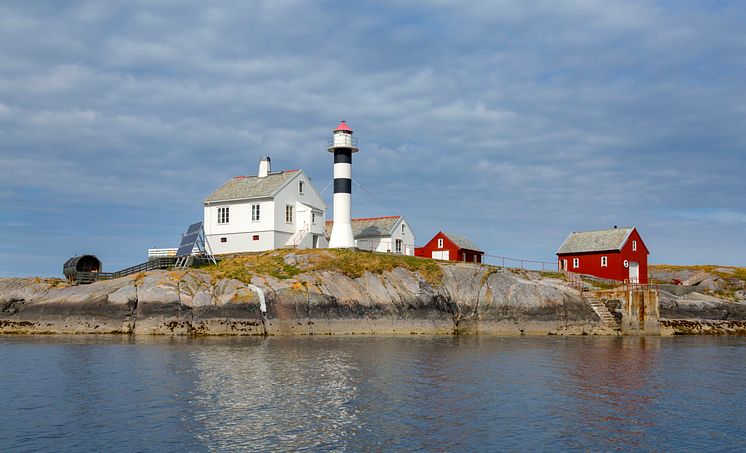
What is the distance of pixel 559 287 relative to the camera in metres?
58.8

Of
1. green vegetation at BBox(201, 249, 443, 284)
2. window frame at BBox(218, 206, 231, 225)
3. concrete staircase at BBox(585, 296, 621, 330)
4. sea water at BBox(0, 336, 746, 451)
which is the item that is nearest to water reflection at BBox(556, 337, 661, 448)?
sea water at BBox(0, 336, 746, 451)

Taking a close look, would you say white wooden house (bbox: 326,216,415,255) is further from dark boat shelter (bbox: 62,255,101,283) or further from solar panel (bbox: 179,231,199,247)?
dark boat shelter (bbox: 62,255,101,283)

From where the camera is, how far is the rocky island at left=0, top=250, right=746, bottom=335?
49875 mm

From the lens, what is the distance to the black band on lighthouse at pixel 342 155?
2505 inches

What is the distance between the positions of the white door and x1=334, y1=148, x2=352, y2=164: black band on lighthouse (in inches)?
1388

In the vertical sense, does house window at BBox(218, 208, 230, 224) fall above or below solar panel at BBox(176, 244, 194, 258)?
above

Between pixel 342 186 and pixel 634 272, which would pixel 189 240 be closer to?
pixel 342 186

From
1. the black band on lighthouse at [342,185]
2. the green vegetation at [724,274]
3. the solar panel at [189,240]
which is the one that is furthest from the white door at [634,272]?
the solar panel at [189,240]

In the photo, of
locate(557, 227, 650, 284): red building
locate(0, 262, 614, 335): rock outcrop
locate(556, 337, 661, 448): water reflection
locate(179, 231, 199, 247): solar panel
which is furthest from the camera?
locate(557, 227, 650, 284): red building

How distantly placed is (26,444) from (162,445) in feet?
13.2

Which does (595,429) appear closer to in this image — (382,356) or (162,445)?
(162,445)

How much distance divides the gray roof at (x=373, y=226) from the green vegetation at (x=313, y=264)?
1430 centimetres

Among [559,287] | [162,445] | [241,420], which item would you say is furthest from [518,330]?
[162,445]

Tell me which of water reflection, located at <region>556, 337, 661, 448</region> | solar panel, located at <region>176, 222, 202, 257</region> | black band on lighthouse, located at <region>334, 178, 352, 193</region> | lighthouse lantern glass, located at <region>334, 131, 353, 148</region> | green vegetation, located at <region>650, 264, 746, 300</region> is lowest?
water reflection, located at <region>556, 337, 661, 448</region>
